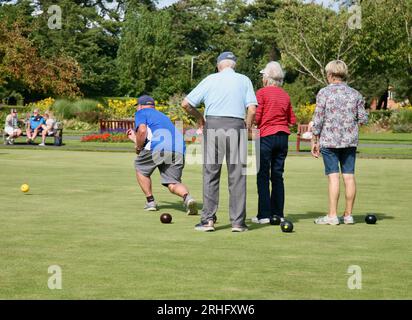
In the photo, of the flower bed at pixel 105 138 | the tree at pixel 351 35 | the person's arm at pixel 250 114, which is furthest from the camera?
the tree at pixel 351 35

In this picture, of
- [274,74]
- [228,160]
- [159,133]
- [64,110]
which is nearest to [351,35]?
[64,110]

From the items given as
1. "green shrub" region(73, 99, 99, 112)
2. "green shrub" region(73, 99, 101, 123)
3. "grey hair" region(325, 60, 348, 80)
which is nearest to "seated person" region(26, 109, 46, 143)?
"green shrub" region(73, 99, 101, 123)

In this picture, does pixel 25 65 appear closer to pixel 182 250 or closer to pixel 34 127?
pixel 34 127

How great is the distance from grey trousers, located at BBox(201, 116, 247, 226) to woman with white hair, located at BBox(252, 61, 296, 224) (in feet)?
3.13

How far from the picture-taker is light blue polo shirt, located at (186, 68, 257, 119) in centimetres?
1035

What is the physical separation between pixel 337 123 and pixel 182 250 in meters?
3.11

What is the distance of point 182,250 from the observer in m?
8.94

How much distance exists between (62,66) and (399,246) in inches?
1503

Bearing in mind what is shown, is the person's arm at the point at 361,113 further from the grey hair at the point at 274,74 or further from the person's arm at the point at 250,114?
the person's arm at the point at 250,114

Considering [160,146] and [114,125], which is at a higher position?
[160,146]

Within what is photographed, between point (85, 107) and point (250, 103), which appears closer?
point (250, 103)

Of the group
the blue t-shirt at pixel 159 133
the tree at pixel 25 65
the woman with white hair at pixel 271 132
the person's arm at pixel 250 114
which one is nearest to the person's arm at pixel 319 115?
the woman with white hair at pixel 271 132

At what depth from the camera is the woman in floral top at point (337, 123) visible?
438 inches

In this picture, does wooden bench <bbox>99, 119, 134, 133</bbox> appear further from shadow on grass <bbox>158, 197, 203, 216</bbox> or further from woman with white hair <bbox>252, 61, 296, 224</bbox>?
woman with white hair <bbox>252, 61, 296, 224</bbox>
